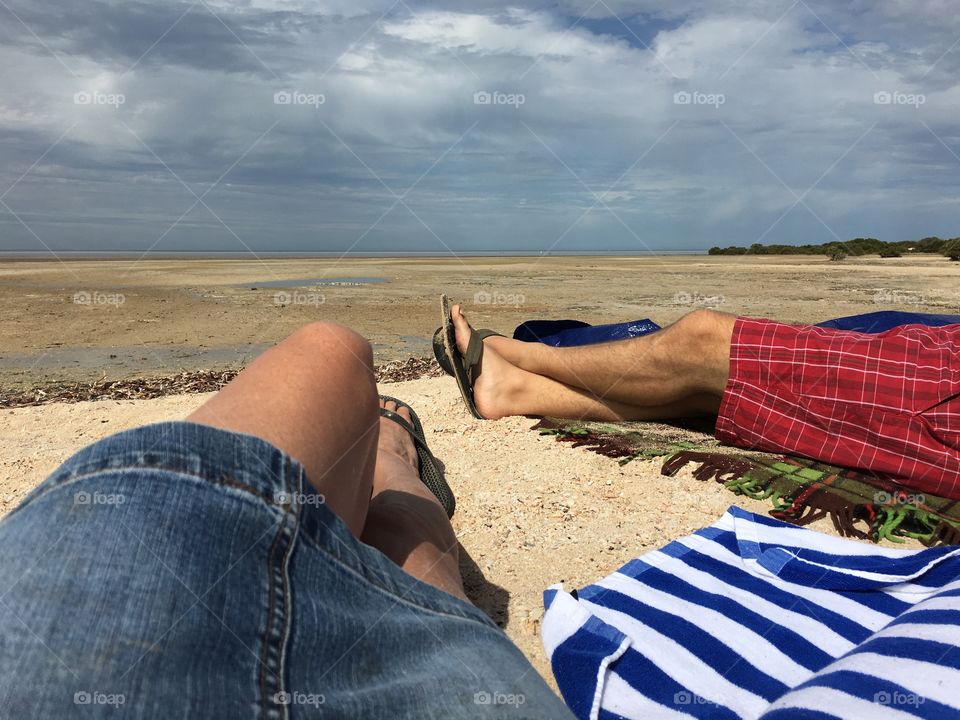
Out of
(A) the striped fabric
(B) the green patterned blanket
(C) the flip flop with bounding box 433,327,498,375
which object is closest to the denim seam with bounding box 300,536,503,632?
(A) the striped fabric

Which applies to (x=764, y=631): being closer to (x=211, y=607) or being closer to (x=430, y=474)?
(x=430, y=474)

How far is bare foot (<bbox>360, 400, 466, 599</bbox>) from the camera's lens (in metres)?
1.33

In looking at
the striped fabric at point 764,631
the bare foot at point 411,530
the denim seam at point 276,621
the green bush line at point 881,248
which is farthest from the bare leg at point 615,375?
the green bush line at point 881,248

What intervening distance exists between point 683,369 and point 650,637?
5.02ft

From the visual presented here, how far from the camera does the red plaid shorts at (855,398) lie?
2545mm

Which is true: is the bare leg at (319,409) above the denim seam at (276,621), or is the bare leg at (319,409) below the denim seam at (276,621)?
above

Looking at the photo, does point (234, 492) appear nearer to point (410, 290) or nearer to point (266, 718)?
point (266, 718)

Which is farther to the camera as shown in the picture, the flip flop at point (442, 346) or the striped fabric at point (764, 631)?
the flip flop at point (442, 346)

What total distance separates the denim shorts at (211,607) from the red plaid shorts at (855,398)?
2.21m

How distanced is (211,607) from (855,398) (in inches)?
102

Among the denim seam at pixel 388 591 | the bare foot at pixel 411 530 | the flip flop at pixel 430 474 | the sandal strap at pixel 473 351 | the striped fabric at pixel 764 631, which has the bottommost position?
the striped fabric at pixel 764 631

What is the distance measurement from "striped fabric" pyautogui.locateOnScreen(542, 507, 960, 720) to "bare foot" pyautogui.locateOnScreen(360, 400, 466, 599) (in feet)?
1.49

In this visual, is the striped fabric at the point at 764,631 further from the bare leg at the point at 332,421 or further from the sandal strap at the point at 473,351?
the sandal strap at the point at 473,351

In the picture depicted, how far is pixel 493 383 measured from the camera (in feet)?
12.6
